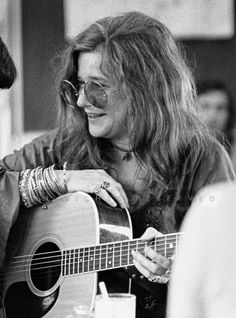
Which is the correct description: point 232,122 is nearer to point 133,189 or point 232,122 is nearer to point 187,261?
point 133,189

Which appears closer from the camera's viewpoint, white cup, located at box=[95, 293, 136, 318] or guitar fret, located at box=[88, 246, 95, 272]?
white cup, located at box=[95, 293, 136, 318]

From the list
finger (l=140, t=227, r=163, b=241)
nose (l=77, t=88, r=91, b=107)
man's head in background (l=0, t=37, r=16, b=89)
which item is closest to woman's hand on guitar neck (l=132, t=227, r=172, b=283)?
finger (l=140, t=227, r=163, b=241)

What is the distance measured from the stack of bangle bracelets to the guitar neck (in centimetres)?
16

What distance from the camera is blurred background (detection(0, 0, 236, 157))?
1.97m

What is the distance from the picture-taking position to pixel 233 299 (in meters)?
0.95

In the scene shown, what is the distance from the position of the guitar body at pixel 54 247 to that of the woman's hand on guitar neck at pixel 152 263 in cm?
8

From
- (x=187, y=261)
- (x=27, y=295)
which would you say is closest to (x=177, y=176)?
(x=27, y=295)

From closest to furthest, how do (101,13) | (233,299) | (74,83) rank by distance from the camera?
(233,299)
(74,83)
(101,13)

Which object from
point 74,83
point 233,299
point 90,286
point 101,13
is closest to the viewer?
point 233,299

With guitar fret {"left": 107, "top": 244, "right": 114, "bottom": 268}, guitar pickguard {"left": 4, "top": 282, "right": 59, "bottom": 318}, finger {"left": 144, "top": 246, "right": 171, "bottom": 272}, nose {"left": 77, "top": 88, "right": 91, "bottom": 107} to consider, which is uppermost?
nose {"left": 77, "top": 88, "right": 91, "bottom": 107}

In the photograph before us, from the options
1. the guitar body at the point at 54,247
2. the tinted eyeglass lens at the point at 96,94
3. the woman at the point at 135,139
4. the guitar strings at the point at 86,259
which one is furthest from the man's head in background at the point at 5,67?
the guitar strings at the point at 86,259

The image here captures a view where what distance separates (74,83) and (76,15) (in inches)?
11.9

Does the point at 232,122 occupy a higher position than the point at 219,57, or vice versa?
the point at 219,57

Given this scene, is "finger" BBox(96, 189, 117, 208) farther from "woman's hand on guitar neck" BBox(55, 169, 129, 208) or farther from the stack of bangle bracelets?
the stack of bangle bracelets
